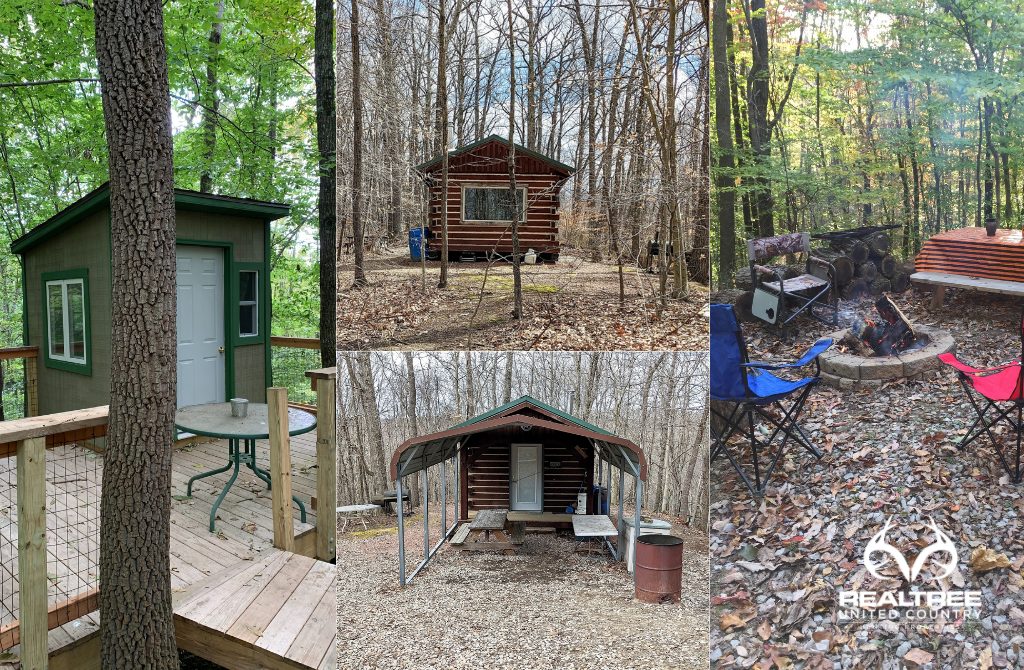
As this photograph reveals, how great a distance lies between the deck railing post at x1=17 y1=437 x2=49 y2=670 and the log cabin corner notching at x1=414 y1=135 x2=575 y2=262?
1963mm

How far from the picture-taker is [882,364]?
3.15 meters

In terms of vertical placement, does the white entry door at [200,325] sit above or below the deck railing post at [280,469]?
above

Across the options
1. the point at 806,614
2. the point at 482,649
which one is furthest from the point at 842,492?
the point at 482,649

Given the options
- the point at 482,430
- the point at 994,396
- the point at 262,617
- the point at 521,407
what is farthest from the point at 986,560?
the point at 262,617

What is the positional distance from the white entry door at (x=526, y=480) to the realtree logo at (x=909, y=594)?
4.70 ft

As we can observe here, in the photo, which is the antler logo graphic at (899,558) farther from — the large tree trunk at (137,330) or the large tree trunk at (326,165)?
the large tree trunk at (326,165)

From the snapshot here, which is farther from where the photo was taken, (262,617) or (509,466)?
(509,466)

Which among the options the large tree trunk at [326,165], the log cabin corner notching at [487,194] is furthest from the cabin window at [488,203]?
the large tree trunk at [326,165]

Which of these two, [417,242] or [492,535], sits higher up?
[417,242]

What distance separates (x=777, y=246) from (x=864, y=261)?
0.39m

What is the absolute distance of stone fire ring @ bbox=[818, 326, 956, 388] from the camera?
3.14 m

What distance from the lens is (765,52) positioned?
304cm

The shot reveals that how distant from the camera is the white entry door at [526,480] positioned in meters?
3.50

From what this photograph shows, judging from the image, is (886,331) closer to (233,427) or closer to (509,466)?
(509,466)
